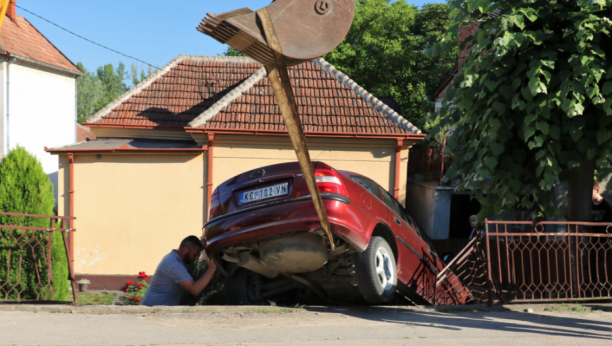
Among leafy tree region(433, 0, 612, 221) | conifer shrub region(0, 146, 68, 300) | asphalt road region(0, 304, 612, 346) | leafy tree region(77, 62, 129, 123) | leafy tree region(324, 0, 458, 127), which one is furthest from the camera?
leafy tree region(77, 62, 129, 123)

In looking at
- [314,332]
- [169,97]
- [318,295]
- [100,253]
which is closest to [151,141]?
[169,97]

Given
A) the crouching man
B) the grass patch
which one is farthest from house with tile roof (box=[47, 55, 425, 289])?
the crouching man

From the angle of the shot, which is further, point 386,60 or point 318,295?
point 386,60

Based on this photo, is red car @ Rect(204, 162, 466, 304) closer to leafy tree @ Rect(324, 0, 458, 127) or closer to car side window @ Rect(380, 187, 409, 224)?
car side window @ Rect(380, 187, 409, 224)

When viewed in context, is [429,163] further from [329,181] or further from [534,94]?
[329,181]

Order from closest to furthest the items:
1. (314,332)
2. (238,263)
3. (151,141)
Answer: (314,332), (238,263), (151,141)

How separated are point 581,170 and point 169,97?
494 inches

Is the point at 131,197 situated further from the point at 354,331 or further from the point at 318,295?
the point at 354,331

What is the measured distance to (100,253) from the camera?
12.9 m

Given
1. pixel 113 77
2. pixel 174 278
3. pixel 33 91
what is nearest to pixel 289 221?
pixel 174 278

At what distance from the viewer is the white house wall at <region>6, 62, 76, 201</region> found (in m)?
18.7

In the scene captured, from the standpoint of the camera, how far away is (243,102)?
43.8 feet

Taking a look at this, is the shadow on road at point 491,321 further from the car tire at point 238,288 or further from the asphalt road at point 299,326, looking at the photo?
the car tire at point 238,288

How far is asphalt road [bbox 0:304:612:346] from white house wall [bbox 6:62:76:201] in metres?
14.4
